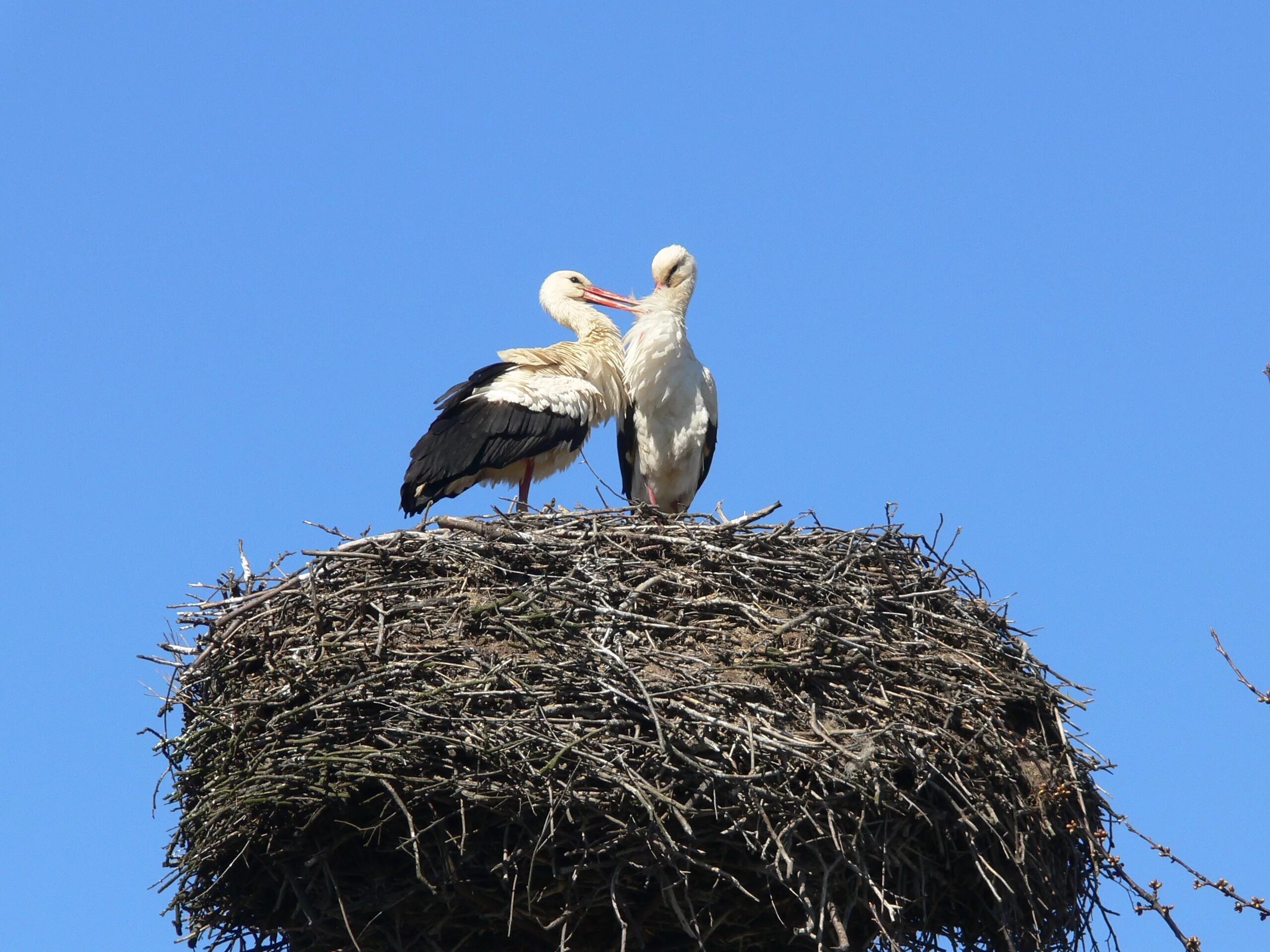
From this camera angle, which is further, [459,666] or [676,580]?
[676,580]

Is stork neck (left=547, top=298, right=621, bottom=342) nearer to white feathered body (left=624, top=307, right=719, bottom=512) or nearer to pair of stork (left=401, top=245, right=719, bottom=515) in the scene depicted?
pair of stork (left=401, top=245, right=719, bottom=515)

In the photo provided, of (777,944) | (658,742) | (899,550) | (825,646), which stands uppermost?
(899,550)

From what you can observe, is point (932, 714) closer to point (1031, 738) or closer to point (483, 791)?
point (1031, 738)

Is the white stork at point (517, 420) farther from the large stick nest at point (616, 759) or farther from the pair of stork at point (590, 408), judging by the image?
the large stick nest at point (616, 759)

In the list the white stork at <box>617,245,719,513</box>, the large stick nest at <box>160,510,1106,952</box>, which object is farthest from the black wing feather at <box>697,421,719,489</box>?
the large stick nest at <box>160,510,1106,952</box>

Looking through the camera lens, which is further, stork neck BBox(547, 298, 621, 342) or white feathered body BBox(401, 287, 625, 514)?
stork neck BBox(547, 298, 621, 342)

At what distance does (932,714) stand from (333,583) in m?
2.24

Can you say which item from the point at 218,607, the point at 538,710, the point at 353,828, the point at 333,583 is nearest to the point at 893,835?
the point at 538,710

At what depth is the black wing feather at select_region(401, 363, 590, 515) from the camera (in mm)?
8750

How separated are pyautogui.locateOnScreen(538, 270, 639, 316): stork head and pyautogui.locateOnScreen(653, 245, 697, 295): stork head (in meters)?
0.31

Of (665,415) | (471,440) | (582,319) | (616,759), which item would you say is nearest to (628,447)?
(665,415)

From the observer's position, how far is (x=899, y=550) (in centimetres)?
682

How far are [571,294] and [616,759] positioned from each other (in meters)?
5.16

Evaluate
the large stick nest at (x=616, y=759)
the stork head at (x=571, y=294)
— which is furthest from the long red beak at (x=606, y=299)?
the large stick nest at (x=616, y=759)
